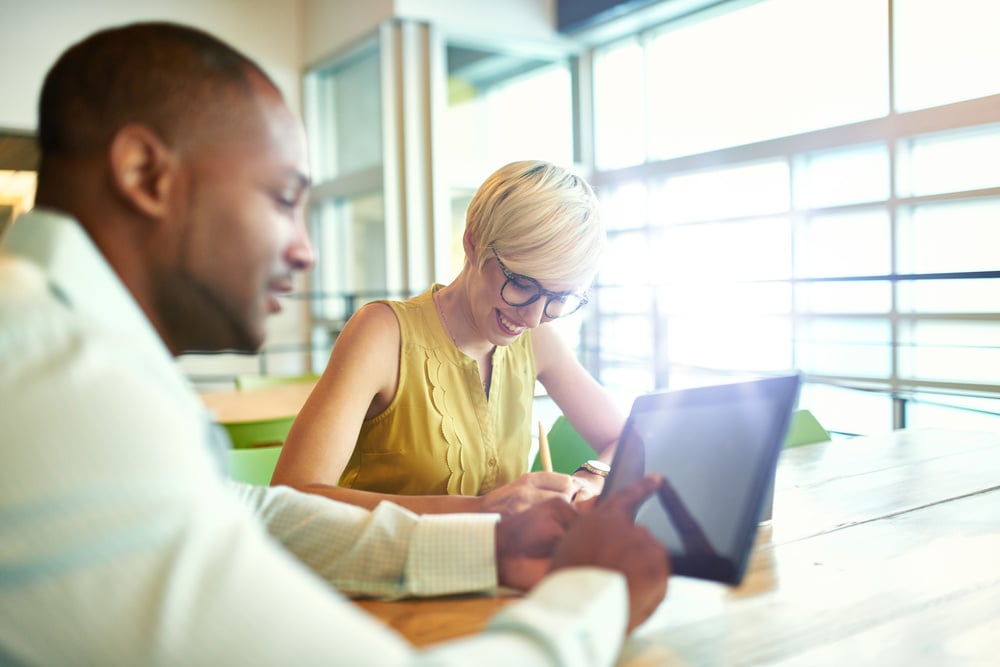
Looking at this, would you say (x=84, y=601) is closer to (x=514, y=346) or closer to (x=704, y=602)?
(x=704, y=602)

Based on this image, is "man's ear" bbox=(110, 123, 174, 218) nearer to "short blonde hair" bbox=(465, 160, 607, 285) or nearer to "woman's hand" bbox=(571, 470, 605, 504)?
"woman's hand" bbox=(571, 470, 605, 504)

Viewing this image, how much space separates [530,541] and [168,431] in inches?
21.1

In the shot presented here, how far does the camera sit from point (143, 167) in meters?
0.64

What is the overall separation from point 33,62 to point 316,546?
703 cm

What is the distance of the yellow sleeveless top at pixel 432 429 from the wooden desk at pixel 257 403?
1041 millimetres

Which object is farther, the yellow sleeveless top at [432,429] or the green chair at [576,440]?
the green chair at [576,440]

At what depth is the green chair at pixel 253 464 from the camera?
5.60 feet

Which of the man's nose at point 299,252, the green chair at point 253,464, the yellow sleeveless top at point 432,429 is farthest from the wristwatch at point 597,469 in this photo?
the man's nose at point 299,252

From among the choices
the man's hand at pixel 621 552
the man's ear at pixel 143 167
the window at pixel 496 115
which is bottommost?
the man's hand at pixel 621 552

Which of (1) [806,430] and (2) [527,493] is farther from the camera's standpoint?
(1) [806,430]

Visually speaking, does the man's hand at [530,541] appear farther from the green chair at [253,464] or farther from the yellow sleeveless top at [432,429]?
the green chair at [253,464]

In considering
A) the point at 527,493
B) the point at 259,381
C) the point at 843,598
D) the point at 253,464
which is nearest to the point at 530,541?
the point at 527,493

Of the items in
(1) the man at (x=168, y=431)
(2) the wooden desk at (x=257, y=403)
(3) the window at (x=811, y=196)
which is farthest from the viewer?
(3) the window at (x=811, y=196)

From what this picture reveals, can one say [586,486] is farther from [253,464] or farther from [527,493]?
[253,464]
